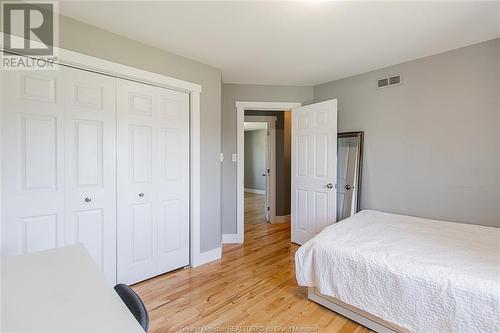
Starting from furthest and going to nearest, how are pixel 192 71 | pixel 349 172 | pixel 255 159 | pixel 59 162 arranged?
1. pixel 255 159
2. pixel 349 172
3. pixel 192 71
4. pixel 59 162

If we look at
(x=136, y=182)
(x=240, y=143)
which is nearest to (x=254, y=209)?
(x=240, y=143)

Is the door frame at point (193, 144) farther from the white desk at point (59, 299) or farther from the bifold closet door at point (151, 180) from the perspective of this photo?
the white desk at point (59, 299)

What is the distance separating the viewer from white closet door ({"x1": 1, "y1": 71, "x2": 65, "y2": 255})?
66.7 inches

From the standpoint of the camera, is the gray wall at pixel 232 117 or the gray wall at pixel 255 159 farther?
the gray wall at pixel 255 159

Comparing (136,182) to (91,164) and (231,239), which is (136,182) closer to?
(91,164)

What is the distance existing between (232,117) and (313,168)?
1337mm

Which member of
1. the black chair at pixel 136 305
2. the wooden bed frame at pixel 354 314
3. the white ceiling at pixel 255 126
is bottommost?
the wooden bed frame at pixel 354 314

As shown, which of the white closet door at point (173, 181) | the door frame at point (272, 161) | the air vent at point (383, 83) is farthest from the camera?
the door frame at point (272, 161)

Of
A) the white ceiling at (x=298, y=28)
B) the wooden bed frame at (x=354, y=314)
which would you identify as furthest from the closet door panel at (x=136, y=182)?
the wooden bed frame at (x=354, y=314)

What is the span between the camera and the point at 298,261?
206cm

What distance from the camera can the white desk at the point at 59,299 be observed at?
0.74 meters

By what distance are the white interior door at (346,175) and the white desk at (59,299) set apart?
2832 millimetres

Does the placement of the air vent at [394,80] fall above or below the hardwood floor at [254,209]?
above

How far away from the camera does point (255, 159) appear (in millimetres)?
8508
